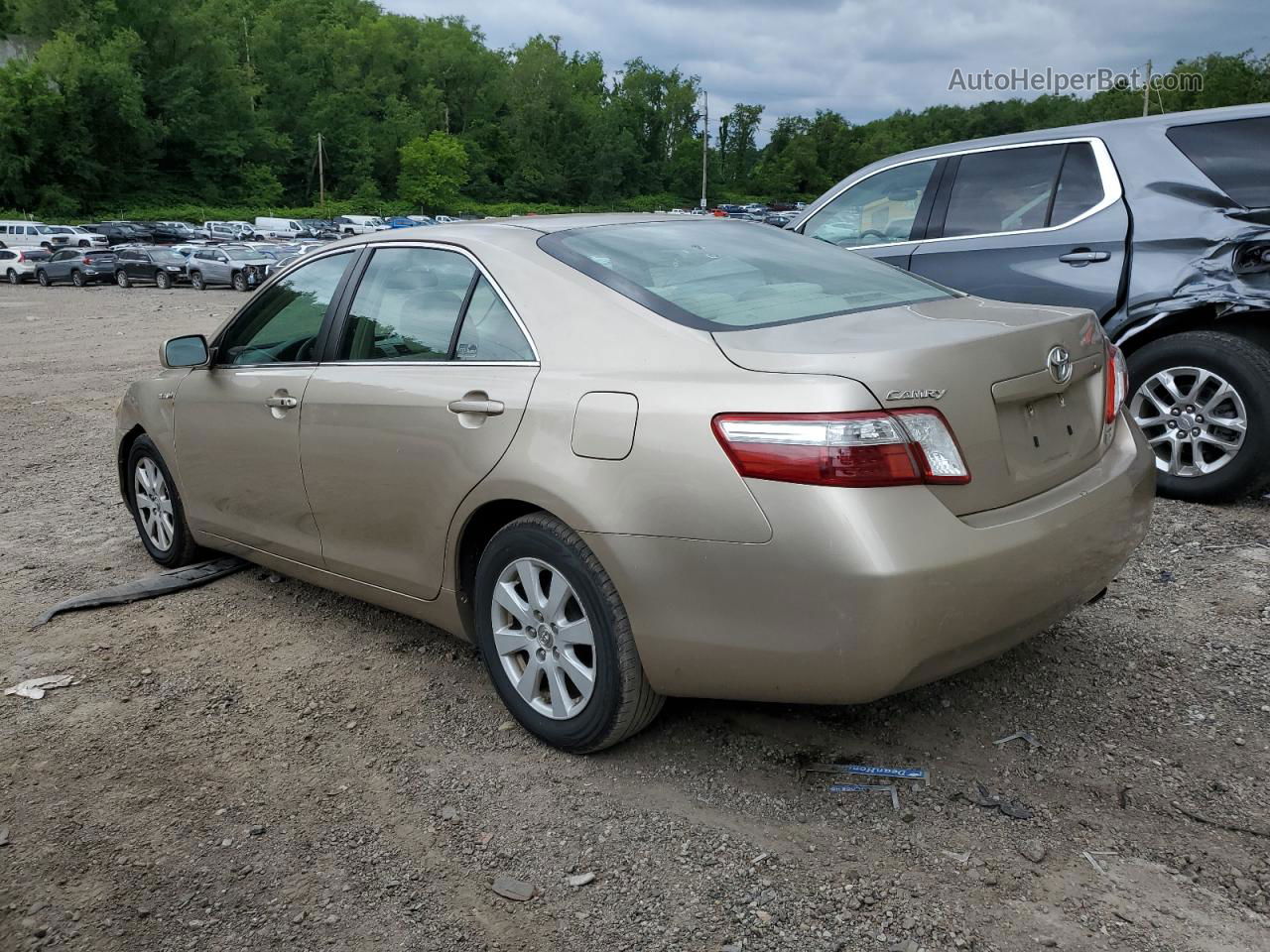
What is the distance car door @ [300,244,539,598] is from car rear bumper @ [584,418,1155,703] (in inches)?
24.6

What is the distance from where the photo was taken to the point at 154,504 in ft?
17.0

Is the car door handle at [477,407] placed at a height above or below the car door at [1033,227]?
below

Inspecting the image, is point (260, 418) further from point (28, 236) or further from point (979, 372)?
point (28, 236)

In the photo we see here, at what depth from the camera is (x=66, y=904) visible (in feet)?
8.63

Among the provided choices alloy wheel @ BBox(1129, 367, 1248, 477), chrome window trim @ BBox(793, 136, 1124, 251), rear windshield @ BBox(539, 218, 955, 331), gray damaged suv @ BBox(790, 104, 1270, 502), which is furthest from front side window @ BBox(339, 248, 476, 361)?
alloy wheel @ BBox(1129, 367, 1248, 477)

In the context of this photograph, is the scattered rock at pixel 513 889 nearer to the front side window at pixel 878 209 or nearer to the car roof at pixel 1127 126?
the car roof at pixel 1127 126

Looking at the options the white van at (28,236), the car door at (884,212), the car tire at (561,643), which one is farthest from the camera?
the white van at (28,236)

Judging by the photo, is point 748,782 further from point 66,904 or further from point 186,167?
point 186,167

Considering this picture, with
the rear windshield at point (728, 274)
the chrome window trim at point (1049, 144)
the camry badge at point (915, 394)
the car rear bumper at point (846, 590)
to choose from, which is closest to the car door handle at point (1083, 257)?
the chrome window trim at point (1049, 144)

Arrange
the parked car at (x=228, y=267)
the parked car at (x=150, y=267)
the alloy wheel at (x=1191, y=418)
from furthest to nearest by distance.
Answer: the parked car at (x=150, y=267), the parked car at (x=228, y=267), the alloy wheel at (x=1191, y=418)

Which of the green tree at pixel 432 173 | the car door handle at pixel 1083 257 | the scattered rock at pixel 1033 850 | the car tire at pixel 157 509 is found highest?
the green tree at pixel 432 173

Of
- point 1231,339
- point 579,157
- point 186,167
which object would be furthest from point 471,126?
point 1231,339

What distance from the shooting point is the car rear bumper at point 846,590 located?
254cm

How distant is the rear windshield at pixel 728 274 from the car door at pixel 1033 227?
7.70 feet
